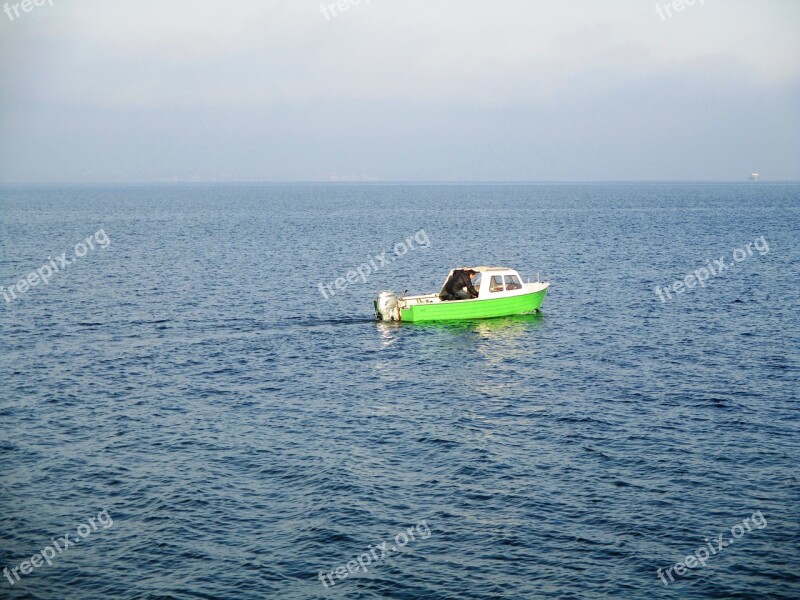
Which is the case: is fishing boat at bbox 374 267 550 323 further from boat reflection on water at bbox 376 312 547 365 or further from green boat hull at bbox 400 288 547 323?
boat reflection on water at bbox 376 312 547 365

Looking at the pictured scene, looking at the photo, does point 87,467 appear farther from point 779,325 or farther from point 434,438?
point 779,325

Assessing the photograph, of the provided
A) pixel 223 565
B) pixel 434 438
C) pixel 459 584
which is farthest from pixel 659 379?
pixel 223 565

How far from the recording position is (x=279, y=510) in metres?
24.6

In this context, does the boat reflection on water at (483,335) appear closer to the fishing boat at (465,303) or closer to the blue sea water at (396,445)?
the blue sea water at (396,445)

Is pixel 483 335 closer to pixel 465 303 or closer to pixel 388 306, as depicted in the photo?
pixel 465 303

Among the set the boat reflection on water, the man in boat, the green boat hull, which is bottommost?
the boat reflection on water

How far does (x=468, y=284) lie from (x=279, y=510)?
27.8 meters

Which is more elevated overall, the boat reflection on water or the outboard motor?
the outboard motor

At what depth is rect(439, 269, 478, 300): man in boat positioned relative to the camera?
50.2 meters

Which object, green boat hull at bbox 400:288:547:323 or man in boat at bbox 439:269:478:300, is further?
man in boat at bbox 439:269:478:300

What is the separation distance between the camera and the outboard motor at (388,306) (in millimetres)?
50156

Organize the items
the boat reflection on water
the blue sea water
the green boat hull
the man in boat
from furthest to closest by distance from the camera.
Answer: the man in boat
the green boat hull
the boat reflection on water
the blue sea water

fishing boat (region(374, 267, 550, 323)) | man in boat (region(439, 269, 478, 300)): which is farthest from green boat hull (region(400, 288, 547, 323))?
man in boat (region(439, 269, 478, 300))

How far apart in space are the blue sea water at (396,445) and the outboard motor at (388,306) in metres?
1.76
